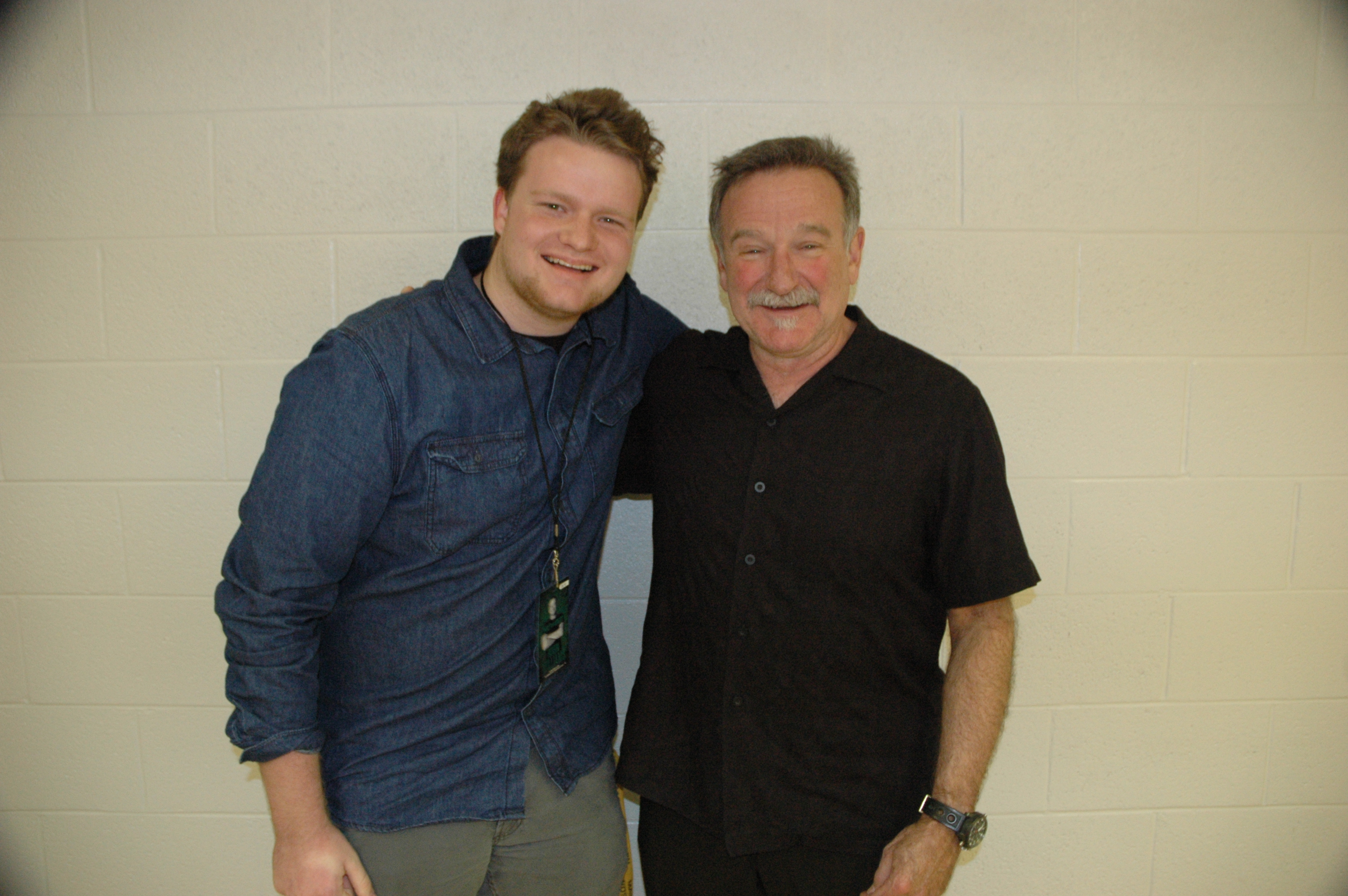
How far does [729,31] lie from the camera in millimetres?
1676

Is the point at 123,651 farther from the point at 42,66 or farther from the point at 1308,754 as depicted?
the point at 1308,754

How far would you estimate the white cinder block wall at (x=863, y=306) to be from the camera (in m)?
1.69

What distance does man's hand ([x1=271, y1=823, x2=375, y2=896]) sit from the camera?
121 centimetres

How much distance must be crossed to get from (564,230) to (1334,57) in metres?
1.75

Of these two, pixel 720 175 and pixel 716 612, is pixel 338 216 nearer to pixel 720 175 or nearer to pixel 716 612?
pixel 720 175

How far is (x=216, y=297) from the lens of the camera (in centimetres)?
174

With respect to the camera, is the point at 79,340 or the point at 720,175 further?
the point at 79,340

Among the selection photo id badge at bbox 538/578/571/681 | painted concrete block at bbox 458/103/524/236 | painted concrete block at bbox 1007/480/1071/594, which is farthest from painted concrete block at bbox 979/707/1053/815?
painted concrete block at bbox 458/103/524/236

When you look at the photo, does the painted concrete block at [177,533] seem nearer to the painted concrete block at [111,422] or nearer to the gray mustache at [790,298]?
the painted concrete block at [111,422]

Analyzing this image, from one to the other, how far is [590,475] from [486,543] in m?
0.22

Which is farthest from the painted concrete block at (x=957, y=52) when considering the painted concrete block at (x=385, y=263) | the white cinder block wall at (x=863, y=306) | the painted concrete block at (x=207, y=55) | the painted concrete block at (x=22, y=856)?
the painted concrete block at (x=22, y=856)

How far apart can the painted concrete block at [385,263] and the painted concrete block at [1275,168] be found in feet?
5.29

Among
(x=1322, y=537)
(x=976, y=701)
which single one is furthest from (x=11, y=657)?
(x=1322, y=537)

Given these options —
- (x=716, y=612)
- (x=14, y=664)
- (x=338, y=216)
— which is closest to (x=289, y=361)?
(x=338, y=216)
